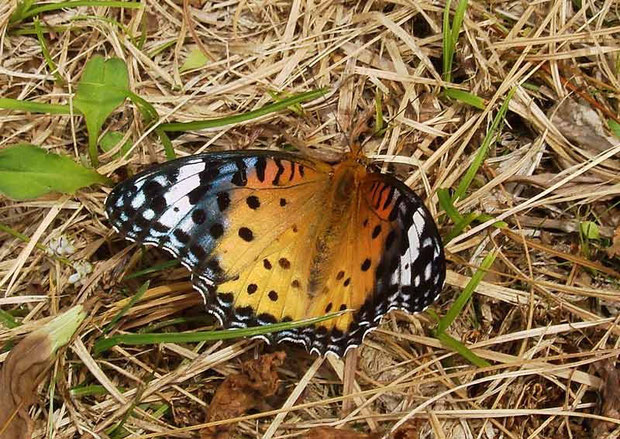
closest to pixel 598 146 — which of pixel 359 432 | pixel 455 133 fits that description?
pixel 455 133

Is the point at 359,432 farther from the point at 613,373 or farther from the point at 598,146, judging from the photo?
the point at 598,146

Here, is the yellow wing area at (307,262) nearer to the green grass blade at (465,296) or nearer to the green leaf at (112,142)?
the green grass blade at (465,296)

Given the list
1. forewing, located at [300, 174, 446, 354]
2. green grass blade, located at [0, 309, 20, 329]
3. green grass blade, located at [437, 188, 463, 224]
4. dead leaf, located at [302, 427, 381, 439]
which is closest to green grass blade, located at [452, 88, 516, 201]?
green grass blade, located at [437, 188, 463, 224]

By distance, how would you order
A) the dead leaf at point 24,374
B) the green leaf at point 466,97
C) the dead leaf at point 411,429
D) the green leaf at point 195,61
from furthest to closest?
the green leaf at point 195,61, the green leaf at point 466,97, the dead leaf at point 411,429, the dead leaf at point 24,374

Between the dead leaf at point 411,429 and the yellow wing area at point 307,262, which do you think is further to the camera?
the dead leaf at point 411,429

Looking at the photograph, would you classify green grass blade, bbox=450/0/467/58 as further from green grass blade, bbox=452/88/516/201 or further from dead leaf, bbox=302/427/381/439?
dead leaf, bbox=302/427/381/439

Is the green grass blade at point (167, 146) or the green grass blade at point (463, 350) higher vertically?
the green grass blade at point (167, 146)

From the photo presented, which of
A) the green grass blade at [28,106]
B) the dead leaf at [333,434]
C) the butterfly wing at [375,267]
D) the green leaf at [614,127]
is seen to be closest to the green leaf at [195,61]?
the green grass blade at [28,106]
